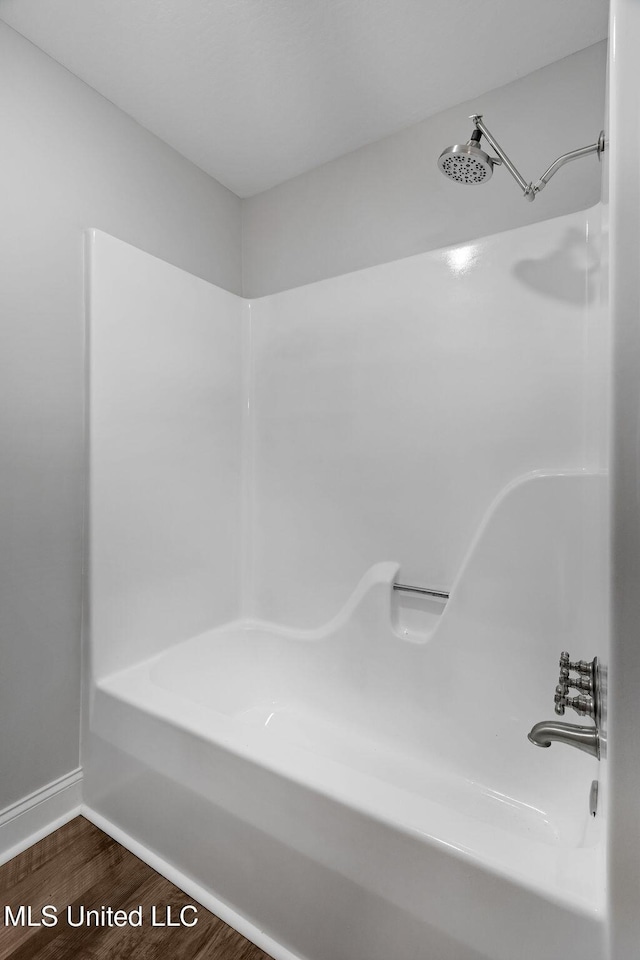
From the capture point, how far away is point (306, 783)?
3.71ft

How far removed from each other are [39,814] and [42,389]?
4.50 ft

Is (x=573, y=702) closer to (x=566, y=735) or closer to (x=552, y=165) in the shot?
(x=566, y=735)

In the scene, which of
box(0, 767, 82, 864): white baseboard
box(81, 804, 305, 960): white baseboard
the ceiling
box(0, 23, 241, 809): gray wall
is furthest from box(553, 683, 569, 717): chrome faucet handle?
the ceiling

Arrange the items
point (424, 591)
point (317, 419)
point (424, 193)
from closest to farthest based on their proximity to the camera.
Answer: point (424, 591) < point (424, 193) < point (317, 419)

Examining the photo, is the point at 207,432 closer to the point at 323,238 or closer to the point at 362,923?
the point at 323,238

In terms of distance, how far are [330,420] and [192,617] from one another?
989 millimetres

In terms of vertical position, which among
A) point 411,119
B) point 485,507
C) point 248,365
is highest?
point 411,119

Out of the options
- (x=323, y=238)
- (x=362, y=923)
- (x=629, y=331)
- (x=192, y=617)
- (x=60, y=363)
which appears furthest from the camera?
(x=323, y=238)

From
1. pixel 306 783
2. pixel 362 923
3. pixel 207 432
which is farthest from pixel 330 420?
pixel 362 923

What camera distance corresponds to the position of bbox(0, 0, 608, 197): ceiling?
1.48 m

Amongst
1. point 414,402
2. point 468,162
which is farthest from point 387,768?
point 468,162

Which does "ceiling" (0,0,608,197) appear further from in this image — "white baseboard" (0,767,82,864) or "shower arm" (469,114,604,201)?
"white baseboard" (0,767,82,864)

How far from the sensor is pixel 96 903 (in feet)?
4.32

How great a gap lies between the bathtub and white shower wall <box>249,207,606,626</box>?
140mm
